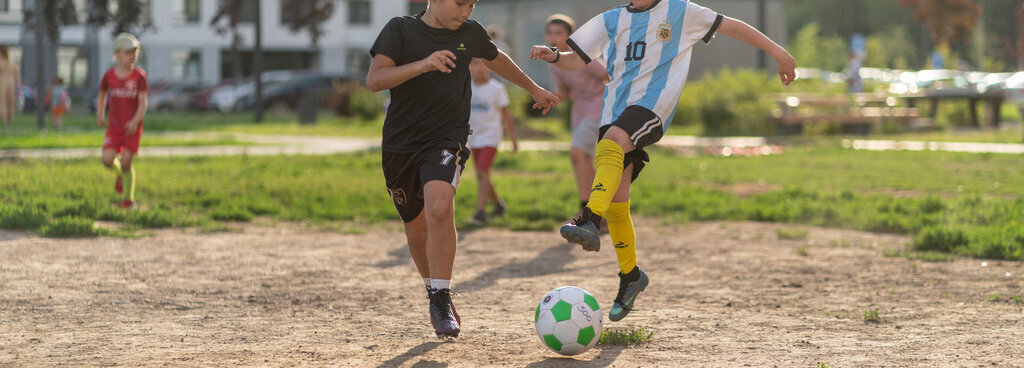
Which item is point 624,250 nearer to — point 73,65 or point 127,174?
point 127,174

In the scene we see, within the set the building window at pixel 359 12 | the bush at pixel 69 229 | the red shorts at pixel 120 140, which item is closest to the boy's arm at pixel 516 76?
the bush at pixel 69 229

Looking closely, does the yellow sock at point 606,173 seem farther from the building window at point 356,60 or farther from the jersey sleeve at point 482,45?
the building window at point 356,60

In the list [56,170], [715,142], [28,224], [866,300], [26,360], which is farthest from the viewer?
[715,142]

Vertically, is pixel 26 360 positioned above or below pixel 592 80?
below

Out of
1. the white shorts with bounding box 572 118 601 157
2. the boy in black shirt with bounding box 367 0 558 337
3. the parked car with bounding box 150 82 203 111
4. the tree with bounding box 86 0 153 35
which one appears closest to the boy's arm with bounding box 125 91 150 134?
the white shorts with bounding box 572 118 601 157

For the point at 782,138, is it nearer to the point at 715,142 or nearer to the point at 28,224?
the point at 715,142

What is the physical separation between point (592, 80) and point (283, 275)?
336 centimetres

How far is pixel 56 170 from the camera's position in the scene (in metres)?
13.5

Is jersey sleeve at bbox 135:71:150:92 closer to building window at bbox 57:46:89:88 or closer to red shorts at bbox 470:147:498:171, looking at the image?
red shorts at bbox 470:147:498:171

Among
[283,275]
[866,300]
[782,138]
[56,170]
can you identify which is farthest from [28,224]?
[782,138]

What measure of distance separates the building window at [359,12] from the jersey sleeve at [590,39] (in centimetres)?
5621

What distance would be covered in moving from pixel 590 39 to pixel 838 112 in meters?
20.2

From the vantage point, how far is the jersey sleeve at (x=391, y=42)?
5.16 meters

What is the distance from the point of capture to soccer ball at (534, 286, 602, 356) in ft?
16.1
